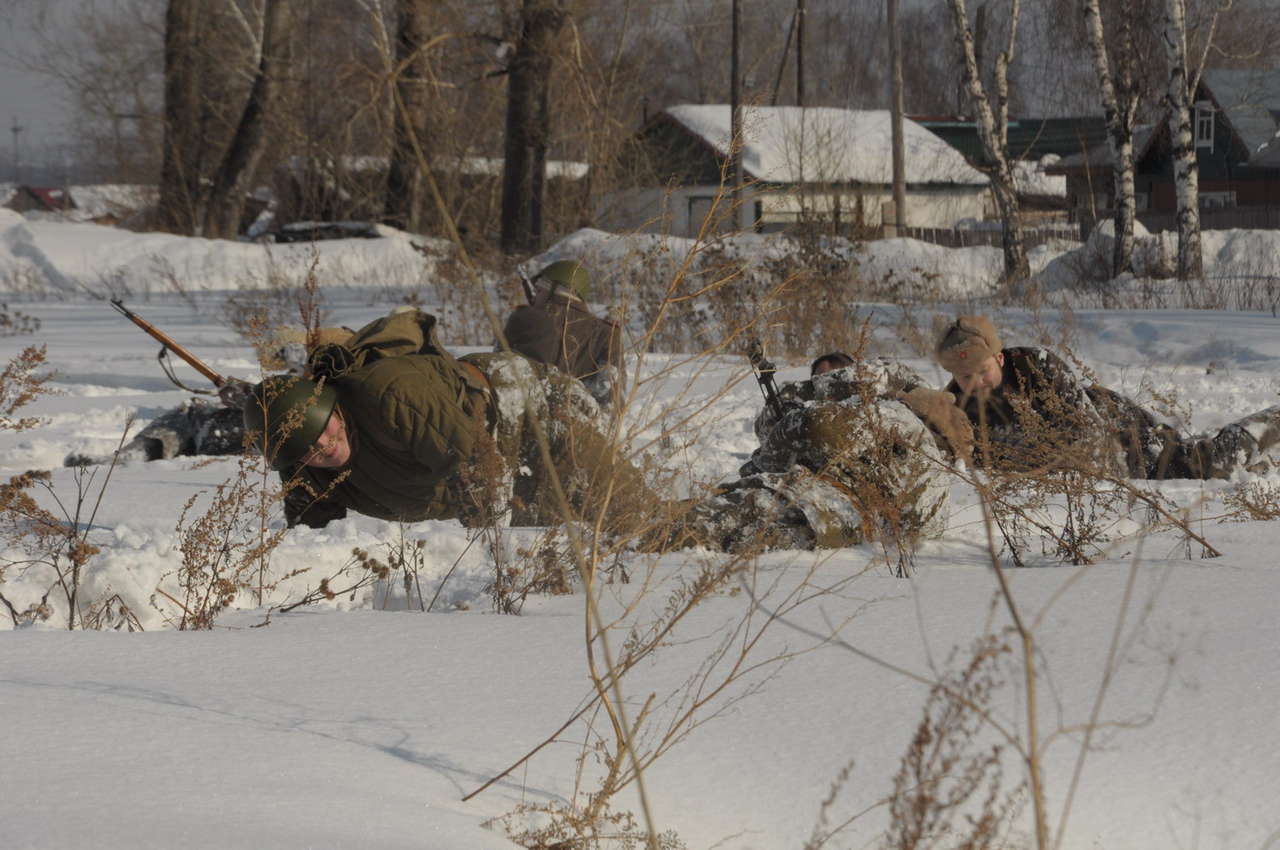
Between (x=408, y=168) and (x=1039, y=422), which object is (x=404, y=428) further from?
(x=408, y=168)

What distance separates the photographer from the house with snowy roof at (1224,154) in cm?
2955

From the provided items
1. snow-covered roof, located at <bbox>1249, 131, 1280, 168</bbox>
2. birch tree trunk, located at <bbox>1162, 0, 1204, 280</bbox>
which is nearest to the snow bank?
birch tree trunk, located at <bbox>1162, 0, 1204, 280</bbox>

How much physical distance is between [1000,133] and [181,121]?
14.7m

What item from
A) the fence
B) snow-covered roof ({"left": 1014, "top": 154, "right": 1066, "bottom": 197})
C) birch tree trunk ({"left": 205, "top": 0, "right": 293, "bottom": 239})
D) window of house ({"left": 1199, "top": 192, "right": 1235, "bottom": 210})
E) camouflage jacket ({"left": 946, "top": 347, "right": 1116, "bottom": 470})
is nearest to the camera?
camouflage jacket ({"left": 946, "top": 347, "right": 1116, "bottom": 470})

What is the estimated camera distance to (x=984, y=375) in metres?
4.74

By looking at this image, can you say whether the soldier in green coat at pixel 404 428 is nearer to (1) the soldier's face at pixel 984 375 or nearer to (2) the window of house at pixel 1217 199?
(1) the soldier's face at pixel 984 375

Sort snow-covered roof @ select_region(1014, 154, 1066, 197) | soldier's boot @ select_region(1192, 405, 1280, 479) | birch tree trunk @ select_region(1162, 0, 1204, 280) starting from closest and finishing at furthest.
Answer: soldier's boot @ select_region(1192, 405, 1280, 479) → birch tree trunk @ select_region(1162, 0, 1204, 280) → snow-covered roof @ select_region(1014, 154, 1066, 197)

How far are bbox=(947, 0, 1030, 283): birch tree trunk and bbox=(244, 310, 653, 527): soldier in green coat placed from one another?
36.9ft

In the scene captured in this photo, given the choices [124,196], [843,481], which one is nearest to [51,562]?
[843,481]

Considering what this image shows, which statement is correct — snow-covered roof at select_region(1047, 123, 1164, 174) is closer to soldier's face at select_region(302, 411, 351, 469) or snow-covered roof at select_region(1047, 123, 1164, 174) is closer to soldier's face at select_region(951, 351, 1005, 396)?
soldier's face at select_region(951, 351, 1005, 396)

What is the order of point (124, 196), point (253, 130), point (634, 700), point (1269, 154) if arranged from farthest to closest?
1. point (124, 196)
2. point (1269, 154)
3. point (253, 130)
4. point (634, 700)

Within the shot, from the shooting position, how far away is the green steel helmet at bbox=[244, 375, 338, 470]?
3441mm

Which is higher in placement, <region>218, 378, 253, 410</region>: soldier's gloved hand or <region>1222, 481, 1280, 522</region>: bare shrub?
<region>218, 378, 253, 410</region>: soldier's gloved hand

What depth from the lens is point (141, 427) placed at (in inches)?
272
